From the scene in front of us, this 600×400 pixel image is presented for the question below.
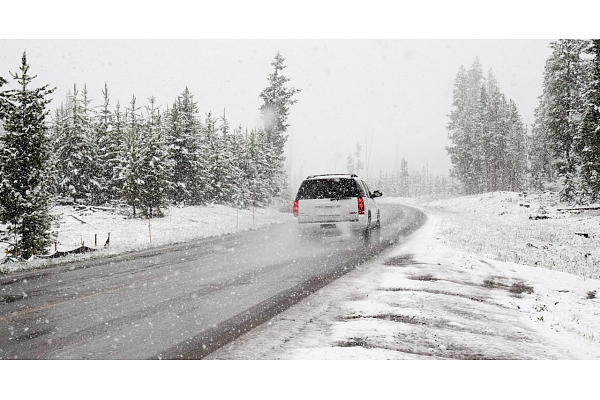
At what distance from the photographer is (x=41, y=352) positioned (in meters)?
4.13

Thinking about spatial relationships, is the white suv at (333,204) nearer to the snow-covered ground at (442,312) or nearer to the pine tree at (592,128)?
the snow-covered ground at (442,312)

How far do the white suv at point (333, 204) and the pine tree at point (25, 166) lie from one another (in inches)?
368

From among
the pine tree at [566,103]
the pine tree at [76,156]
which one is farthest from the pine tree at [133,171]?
the pine tree at [566,103]

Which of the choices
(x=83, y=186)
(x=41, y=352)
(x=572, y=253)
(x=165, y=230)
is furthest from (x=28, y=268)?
(x=83, y=186)

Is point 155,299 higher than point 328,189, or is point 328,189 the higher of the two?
point 328,189

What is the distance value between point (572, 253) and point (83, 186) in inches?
1187

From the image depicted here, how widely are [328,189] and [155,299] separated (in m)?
7.01

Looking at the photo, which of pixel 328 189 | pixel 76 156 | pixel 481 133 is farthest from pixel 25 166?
pixel 481 133

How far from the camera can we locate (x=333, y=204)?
12.0 meters

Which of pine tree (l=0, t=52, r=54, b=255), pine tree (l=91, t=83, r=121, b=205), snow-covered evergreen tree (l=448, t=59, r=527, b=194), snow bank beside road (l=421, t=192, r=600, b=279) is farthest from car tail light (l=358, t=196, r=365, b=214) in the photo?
snow-covered evergreen tree (l=448, t=59, r=527, b=194)

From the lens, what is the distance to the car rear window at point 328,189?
1203 cm

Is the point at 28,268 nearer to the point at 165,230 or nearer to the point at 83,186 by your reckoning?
the point at 165,230

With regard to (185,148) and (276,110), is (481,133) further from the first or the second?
(185,148)
